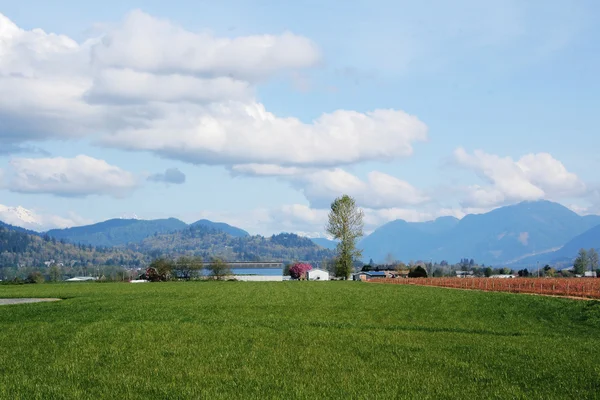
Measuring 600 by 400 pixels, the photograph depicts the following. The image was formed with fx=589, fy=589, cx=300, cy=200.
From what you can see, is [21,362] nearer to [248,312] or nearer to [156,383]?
[156,383]

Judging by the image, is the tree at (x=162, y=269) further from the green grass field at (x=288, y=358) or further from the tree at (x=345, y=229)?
the green grass field at (x=288, y=358)

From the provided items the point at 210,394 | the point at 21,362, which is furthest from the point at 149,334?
the point at 210,394

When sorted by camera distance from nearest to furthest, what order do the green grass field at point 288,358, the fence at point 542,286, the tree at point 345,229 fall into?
the green grass field at point 288,358
the fence at point 542,286
the tree at point 345,229

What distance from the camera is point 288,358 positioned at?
23.9 metres

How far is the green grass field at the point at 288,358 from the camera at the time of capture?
18.2m

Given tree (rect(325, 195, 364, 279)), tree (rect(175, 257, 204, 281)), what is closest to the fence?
tree (rect(325, 195, 364, 279))

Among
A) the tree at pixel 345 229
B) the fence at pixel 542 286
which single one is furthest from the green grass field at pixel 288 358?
the tree at pixel 345 229

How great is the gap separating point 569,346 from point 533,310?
2459 centimetres

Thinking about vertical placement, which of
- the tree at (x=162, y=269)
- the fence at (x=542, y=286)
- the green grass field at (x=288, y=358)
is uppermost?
the tree at (x=162, y=269)

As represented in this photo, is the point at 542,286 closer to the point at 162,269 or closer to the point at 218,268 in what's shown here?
the point at 162,269

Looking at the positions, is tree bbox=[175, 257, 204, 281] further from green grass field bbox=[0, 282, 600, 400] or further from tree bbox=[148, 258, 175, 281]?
green grass field bbox=[0, 282, 600, 400]

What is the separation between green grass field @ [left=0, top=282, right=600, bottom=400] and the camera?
59.7 feet

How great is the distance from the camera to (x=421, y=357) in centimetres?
2438

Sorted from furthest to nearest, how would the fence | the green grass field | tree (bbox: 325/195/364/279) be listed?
tree (bbox: 325/195/364/279), the fence, the green grass field
